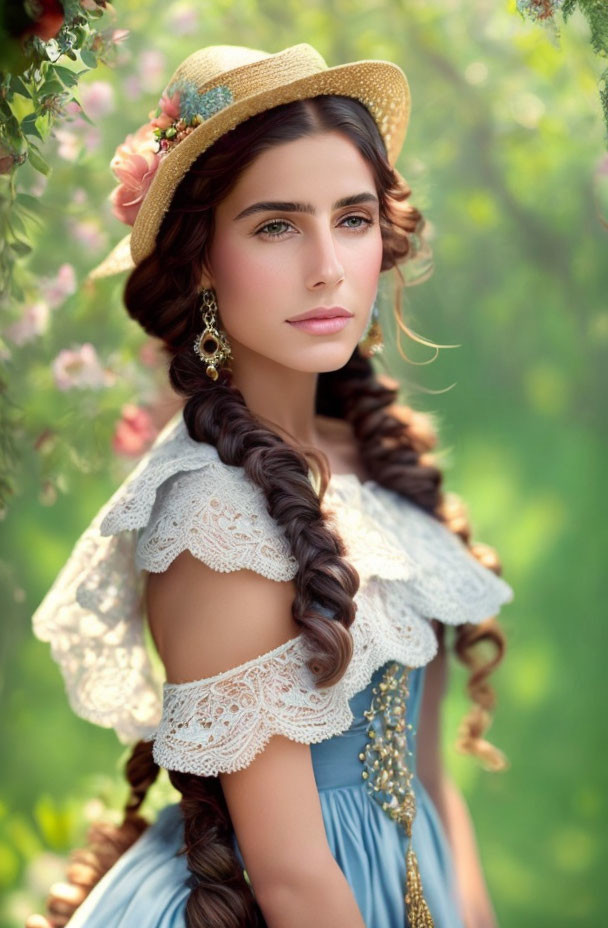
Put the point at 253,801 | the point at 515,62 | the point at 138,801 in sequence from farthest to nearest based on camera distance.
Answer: the point at 515,62
the point at 138,801
the point at 253,801

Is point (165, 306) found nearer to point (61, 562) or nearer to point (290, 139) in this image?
point (290, 139)

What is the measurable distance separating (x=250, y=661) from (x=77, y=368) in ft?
3.89

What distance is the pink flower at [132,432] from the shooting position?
100 inches

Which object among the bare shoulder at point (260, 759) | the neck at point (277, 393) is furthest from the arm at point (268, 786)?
the neck at point (277, 393)

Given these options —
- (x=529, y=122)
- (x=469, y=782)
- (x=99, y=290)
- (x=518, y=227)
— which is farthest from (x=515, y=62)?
(x=469, y=782)

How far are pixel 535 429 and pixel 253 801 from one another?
1.93m

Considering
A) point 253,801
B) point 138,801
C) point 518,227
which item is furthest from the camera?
point 518,227

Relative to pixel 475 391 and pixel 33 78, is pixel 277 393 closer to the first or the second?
pixel 33 78

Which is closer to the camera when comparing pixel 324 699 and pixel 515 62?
pixel 324 699

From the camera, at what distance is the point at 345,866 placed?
170 cm

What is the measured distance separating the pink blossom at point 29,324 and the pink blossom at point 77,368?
10 centimetres

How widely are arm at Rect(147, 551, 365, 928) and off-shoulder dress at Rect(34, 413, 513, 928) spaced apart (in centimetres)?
3

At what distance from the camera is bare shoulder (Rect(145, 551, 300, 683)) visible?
156 centimetres

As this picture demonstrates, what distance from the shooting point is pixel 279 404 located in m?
1.91
